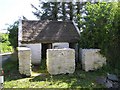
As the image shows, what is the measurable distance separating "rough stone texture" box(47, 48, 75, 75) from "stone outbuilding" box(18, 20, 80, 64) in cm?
302

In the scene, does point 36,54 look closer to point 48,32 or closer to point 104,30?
A: point 48,32

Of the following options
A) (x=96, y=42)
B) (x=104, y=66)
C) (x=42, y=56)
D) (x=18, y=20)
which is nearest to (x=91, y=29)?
(x=96, y=42)

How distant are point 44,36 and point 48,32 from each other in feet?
2.03

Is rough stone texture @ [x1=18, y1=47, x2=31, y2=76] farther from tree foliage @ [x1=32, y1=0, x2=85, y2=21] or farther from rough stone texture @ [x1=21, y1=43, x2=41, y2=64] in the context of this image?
tree foliage @ [x1=32, y1=0, x2=85, y2=21]

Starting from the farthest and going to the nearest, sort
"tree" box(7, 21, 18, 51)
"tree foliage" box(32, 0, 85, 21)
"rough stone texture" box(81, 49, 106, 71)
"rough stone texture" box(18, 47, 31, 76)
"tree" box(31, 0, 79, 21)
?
"tree" box(31, 0, 79, 21) < "tree foliage" box(32, 0, 85, 21) < "tree" box(7, 21, 18, 51) < "rough stone texture" box(81, 49, 106, 71) < "rough stone texture" box(18, 47, 31, 76)

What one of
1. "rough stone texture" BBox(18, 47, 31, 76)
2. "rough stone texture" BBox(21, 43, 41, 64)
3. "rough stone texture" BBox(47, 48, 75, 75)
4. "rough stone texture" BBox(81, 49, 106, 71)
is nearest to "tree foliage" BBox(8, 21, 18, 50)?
"rough stone texture" BBox(21, 43, 41, 64)

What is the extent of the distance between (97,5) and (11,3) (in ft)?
31.6

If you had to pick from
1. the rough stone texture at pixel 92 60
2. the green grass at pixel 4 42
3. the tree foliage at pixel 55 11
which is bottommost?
the rough stone texture at pixel 92 60

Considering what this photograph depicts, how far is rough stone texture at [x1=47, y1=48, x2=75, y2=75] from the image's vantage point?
1104 centimetres

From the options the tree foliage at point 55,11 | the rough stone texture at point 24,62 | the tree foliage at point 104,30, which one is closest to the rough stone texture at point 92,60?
the tree foliage at point 104,30

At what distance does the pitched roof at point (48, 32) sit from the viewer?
1411cm

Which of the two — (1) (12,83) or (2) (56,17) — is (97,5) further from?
(2) (56,17)

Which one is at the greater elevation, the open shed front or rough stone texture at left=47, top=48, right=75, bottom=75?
the open shed front

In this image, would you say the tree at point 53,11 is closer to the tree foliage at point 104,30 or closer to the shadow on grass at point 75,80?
the tree foliage at point 104,30
